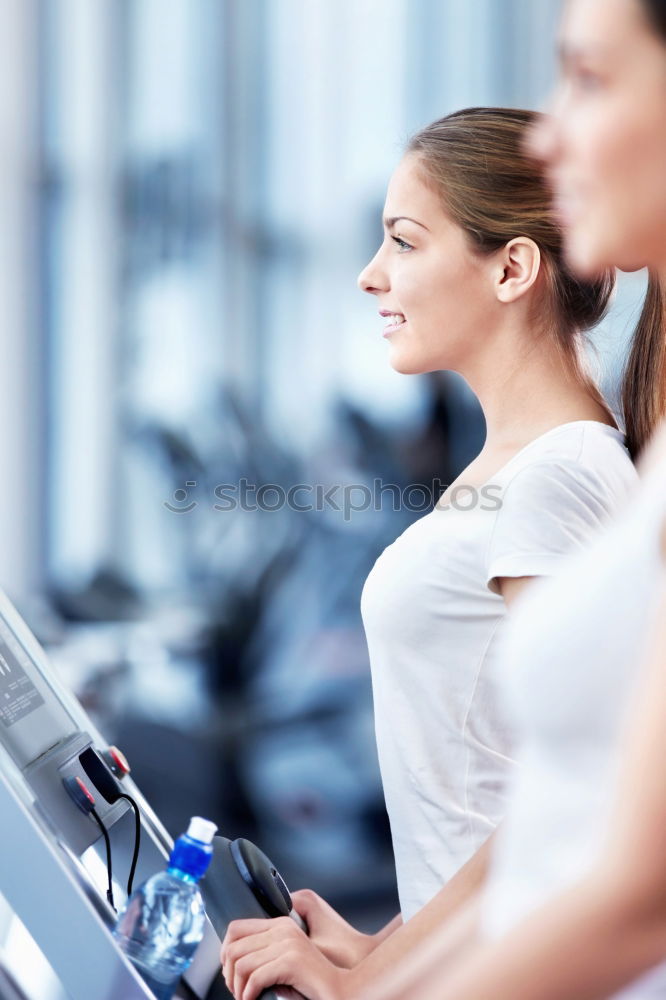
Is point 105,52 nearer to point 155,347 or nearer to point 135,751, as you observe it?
point 155,347

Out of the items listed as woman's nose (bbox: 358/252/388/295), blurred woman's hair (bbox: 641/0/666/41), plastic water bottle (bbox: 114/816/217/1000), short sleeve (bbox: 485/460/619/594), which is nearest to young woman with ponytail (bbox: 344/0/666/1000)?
blurred woman's hair (bbox: 641/0/666/41)

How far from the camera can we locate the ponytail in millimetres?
1365

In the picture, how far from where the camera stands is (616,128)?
25.2 inches

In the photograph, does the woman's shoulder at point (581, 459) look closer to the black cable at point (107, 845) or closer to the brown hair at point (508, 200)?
the brown hair at point (508, 200)

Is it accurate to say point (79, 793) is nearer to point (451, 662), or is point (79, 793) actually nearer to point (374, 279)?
point (451, 662)

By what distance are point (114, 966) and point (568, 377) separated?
31.0 inches

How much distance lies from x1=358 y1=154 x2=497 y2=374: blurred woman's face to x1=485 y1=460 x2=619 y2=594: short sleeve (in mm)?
249

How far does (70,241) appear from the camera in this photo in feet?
16.2

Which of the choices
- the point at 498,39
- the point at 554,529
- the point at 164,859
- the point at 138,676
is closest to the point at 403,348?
the point at 554,529

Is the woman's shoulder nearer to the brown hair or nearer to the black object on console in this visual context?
the brown hair

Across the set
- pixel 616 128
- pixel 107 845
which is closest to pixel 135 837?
pixel 107 845

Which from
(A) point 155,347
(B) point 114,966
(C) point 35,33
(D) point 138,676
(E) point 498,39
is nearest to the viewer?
(B) point 114,966

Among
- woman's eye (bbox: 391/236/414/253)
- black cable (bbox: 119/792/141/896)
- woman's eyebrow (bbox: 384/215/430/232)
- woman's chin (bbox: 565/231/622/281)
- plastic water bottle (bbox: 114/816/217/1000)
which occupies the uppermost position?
woman's chin (bbox: 565/231/622/281)

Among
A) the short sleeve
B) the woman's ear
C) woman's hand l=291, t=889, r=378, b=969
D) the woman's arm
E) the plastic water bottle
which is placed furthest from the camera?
the woman's ear
